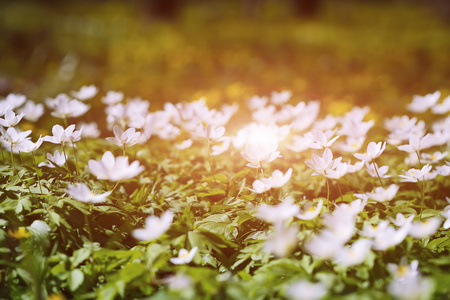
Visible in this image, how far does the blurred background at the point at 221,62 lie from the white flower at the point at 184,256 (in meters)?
3.05

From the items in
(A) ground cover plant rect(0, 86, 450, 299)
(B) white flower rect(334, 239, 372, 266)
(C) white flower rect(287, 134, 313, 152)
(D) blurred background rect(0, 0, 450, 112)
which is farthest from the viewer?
(D) blurred background rect(0, 0, 450, 112)

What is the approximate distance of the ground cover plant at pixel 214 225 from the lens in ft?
4.44

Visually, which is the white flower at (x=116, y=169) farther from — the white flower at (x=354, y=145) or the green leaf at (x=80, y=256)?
the white flower at (x=354, y=145)

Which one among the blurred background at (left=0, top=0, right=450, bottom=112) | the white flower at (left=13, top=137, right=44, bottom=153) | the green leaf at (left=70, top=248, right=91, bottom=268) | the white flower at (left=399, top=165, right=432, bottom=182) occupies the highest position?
the white flower at (left=13, top=137, right=44, bottom=153)

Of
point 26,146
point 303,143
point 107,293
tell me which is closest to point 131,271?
point 107,293

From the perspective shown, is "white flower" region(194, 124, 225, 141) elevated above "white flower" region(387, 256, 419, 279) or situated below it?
above

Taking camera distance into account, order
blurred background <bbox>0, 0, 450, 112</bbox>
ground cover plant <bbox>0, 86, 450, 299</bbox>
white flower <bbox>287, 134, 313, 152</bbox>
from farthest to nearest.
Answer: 1. blurred background <bbox>0, 0, 450, 112</bbox>
2. white flower <bbox>287, 134, 313, 152</bbox>
3. ground cover plant <bbox>0, 86, 450, 299</bbox>

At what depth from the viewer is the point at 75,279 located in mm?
1455

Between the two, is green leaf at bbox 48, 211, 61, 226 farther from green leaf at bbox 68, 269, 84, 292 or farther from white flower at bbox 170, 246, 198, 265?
white flower at bbox 170, 246, 198, 265

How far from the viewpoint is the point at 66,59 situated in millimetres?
7371

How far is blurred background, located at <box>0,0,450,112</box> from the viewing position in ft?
17.7

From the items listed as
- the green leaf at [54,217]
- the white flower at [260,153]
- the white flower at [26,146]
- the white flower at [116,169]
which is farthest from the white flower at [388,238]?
the white flower at [26,146]

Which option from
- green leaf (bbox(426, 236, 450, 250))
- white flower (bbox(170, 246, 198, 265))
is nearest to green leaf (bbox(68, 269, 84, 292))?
white flower (bbox(170, 246, 198, 265))

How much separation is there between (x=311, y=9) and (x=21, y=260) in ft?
44.5
